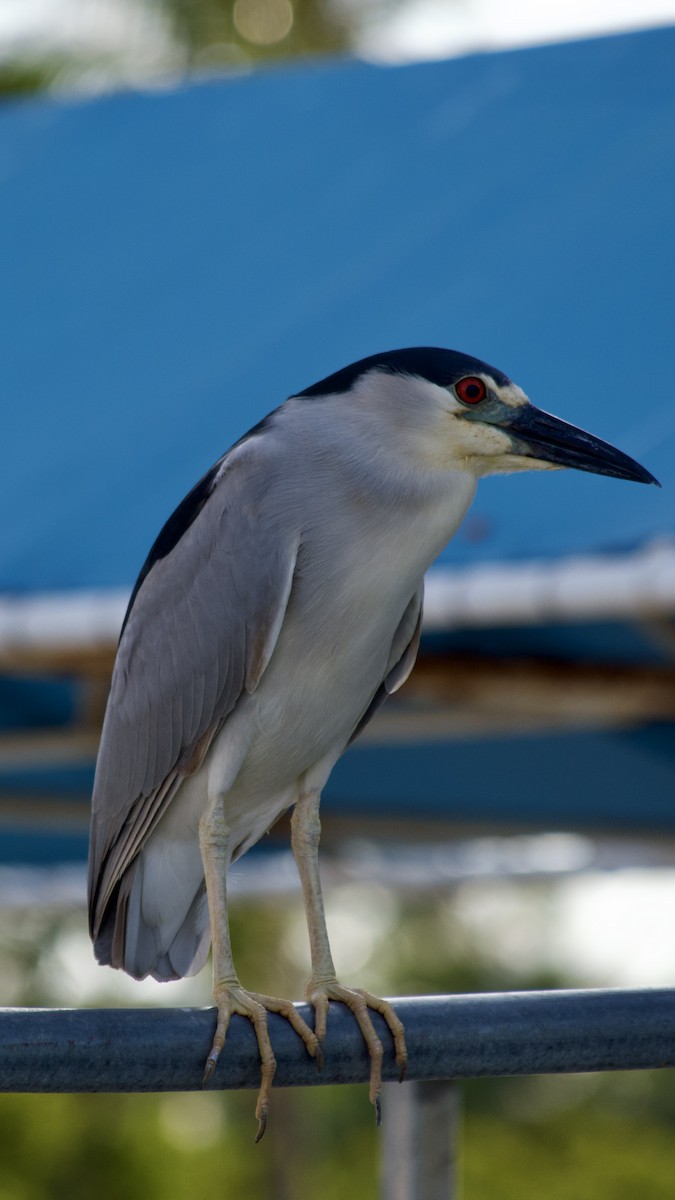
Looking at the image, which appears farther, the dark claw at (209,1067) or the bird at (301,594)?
the bird at (301,594)

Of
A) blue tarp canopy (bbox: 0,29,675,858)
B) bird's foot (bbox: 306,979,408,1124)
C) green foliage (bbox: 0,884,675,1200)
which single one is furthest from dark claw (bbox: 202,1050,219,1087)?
green foliage (bbox: 0,884,675,1200)

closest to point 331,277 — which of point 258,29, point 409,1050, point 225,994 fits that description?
point 225,994

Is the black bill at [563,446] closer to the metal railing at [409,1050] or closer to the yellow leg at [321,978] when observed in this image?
the yellow leg at [321,978]

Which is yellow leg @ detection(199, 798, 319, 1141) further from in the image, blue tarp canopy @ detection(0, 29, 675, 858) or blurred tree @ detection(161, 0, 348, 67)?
blurred tree @ detection(161, 0, 348, 67)

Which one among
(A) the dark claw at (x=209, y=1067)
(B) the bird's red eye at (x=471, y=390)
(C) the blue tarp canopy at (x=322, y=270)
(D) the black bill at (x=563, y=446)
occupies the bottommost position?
(A) the dark claw at (x=209, y=1067)

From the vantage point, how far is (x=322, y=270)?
411cm

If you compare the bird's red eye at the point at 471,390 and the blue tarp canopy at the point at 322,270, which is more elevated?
the blue tarp canopy at the point at 322,270

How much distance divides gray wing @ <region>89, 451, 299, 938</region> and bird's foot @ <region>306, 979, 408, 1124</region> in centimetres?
45

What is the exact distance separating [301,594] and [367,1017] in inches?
27.6

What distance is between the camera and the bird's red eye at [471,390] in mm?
2449

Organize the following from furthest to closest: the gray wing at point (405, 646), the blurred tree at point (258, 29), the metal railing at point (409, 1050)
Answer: the blurred tree at point (258, 29)
the gray wing at point (405, 646)
the metal railing at point (409, 1050)

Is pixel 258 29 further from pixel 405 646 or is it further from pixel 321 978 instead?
pixel 321 978

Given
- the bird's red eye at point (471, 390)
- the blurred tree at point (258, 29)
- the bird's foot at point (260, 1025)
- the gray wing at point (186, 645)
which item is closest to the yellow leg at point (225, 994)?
the bird's foot at point (260, 1025)

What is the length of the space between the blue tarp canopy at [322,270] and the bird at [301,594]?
842mm
